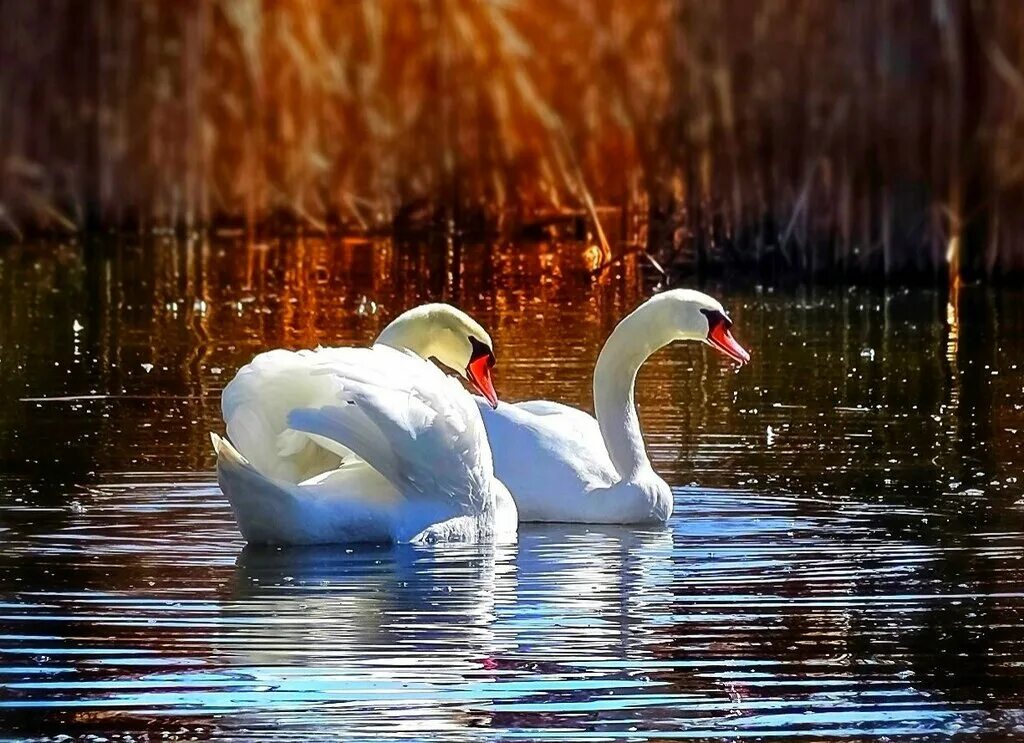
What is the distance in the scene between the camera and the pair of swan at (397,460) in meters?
7.96

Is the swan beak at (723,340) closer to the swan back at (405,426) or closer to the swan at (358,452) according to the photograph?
the swan at (358,452)

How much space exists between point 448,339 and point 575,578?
2028 millimetres

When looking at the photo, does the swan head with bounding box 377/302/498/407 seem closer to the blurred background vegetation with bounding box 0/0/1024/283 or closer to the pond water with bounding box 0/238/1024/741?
the pond water with bounding box 0/238/1024/741

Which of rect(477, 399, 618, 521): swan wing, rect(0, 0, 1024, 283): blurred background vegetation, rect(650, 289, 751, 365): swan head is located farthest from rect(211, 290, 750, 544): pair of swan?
rect(0, 0, 1024, 283): blurred background vegetation

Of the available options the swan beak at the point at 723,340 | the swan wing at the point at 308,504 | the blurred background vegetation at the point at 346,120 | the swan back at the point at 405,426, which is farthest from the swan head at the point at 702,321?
the blurred background vegetation at the point at 346,120

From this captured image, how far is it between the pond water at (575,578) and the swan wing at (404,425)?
0.75 feet

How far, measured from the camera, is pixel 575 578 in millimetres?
7621

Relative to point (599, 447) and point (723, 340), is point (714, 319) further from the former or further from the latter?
point (599, 447)

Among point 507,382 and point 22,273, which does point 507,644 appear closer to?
point 507,382

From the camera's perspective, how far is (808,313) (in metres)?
16.1

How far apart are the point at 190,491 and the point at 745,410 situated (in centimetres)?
321

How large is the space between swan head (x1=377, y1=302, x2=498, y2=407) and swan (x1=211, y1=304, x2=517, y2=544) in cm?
85

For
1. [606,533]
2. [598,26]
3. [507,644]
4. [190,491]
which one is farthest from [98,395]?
[598,26]

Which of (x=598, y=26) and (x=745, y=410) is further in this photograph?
(x=598, y=26)
